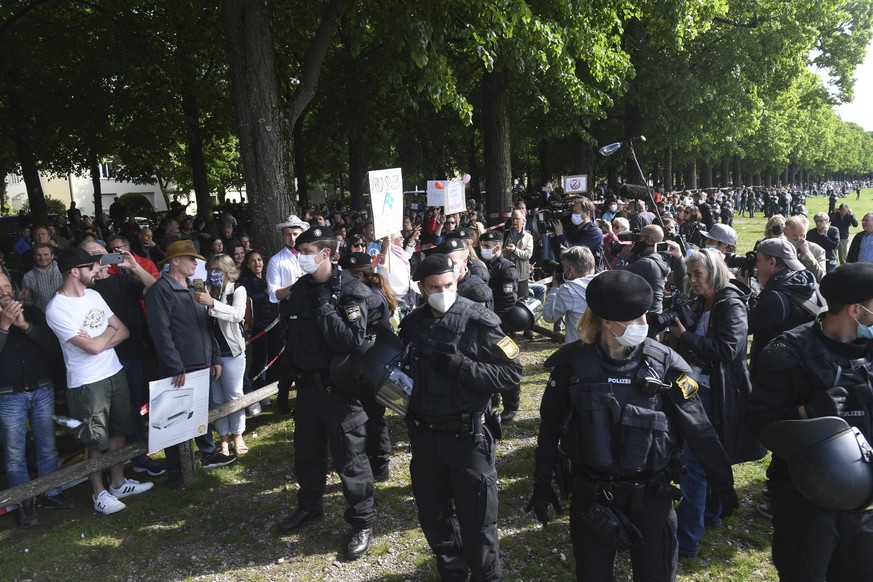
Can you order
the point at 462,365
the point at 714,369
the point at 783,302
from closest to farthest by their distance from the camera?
the point at 462,365
the point at 714,369
the point at 783,302

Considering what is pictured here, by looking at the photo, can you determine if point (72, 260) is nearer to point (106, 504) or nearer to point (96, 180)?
point (106, 504)

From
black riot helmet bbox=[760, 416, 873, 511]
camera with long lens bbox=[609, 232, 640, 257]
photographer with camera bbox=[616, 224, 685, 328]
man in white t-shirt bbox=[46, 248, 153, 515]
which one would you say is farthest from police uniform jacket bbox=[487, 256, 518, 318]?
black riot helmet bbox=[760, 416, 873, 511]

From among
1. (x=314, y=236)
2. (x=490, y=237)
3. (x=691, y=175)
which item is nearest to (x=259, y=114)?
(x=490, y=237)

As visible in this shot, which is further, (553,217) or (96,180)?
(96,180)

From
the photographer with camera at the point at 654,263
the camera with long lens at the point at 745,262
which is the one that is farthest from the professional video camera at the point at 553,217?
the camera with long lens at the point at 745,262

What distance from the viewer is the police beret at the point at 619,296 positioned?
2.92 metres

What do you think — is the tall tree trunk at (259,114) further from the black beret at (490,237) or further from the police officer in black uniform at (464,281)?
the police officer in black uniform at (464,281)

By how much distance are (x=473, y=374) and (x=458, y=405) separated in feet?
0.78

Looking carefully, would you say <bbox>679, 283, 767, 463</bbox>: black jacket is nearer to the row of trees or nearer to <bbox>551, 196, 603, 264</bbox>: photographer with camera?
<bbox>551, 196, 603, 264</bbox>: photographer with camera

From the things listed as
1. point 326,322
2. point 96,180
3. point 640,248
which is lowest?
point 326,322

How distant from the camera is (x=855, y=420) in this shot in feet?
9.55

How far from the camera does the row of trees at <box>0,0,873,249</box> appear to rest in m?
9.80

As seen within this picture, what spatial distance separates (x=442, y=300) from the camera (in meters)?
3.72

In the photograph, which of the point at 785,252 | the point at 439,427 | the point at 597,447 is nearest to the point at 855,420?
the point at 597,447
